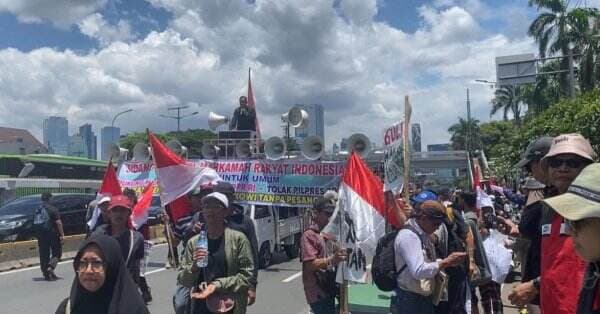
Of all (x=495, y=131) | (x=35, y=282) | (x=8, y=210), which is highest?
(x=495, y=131)

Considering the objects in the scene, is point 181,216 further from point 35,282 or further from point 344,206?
point 35,282

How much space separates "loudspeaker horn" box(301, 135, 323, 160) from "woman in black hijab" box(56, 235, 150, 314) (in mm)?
9006

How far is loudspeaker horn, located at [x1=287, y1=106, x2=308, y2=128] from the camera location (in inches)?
532

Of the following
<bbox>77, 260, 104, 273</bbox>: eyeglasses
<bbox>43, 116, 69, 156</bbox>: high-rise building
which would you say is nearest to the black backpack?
<bbox>77, 260, 104, 273</bbox>: eyeglasses

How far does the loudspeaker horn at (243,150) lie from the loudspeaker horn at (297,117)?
1.19 m

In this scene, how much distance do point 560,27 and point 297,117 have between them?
2475 centimetres

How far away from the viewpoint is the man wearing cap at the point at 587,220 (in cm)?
196

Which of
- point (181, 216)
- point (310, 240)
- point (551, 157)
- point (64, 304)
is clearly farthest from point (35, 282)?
point (551, 157)

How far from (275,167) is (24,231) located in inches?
334

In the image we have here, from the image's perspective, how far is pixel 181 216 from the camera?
7707mm

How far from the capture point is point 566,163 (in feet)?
10.3

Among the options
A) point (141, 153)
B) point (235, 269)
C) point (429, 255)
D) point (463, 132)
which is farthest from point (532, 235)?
point (463, 132)

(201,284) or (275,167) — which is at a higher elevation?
(275,167)

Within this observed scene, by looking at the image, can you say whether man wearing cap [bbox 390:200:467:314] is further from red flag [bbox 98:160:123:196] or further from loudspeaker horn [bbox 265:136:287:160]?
loudspeaker horn [bbox 265:136:287:160]
